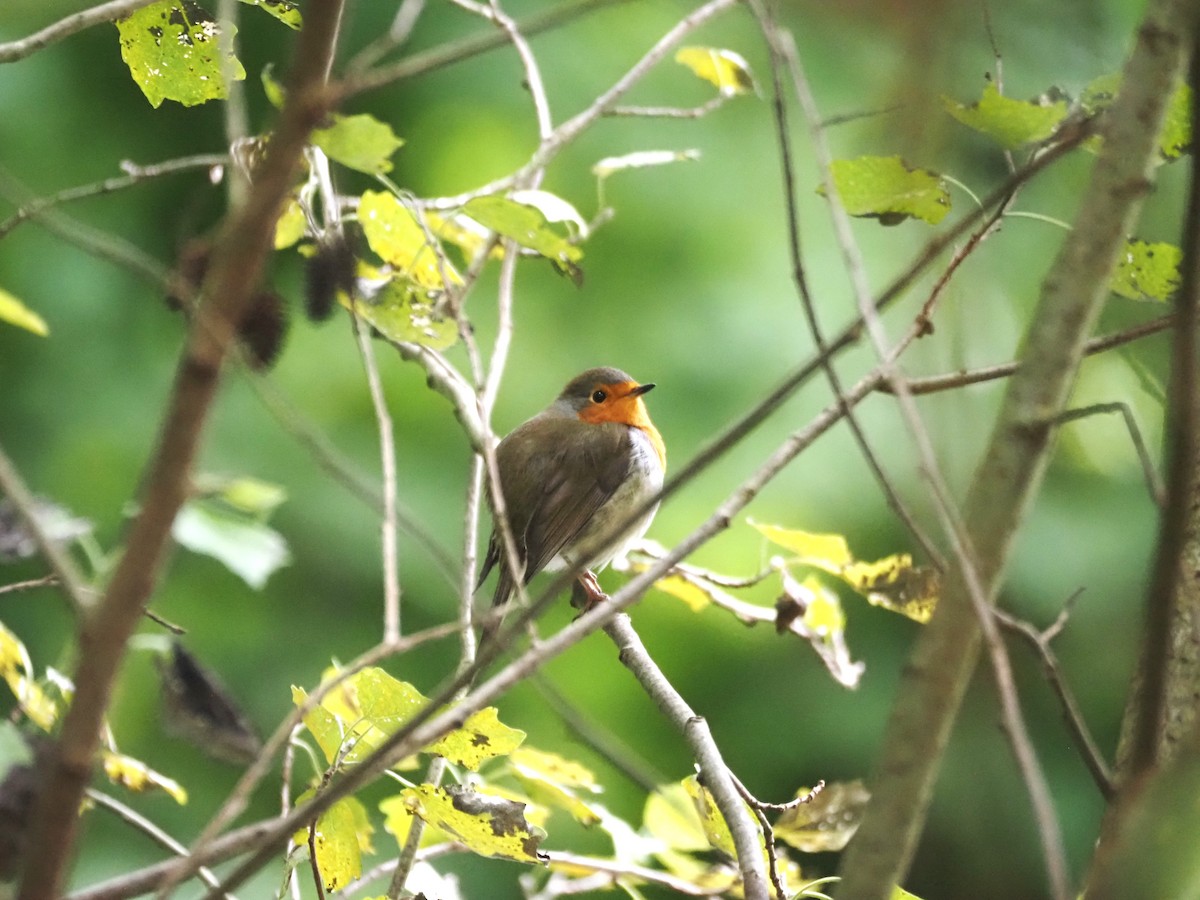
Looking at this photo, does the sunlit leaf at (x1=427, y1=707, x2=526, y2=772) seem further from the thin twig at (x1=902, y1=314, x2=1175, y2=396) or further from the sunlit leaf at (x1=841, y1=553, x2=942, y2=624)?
the sunlit leaf at (x1=841, y1=553, x2=942, y2=624)

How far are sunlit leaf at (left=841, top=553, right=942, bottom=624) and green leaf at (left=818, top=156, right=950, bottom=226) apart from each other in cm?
63

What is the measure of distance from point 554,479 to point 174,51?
210 cm

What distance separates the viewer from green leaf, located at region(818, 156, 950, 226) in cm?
156

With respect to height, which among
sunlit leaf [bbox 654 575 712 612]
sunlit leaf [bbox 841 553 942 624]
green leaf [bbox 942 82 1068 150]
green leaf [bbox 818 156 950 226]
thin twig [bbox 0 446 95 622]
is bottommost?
sunlit leaf [bbox 654 575 712 612]

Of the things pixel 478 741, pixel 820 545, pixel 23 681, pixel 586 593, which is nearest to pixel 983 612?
pixel 478 741

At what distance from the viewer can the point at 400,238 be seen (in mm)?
1950

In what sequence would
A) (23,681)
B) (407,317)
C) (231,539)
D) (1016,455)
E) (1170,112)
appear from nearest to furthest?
(1016,455) < (1170,112) < (23,681) < (231,539) < (407,317)

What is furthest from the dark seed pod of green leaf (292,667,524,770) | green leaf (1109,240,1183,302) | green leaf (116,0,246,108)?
green leaf (1109,240,1183,302)

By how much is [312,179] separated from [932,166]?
104 cm

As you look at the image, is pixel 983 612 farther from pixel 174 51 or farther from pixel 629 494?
pixel 629 494

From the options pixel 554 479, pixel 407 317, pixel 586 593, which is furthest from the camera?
pixel 554 479

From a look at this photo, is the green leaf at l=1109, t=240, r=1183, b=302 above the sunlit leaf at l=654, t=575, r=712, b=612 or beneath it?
above

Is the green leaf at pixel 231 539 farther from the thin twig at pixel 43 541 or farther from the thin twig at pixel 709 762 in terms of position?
Result: the thin twig at pixel 43 541

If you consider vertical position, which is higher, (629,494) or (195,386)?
(195,386)
